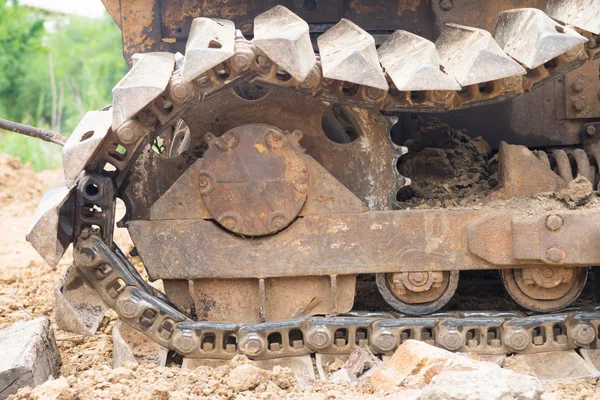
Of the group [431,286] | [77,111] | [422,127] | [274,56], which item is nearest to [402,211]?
[431,286]

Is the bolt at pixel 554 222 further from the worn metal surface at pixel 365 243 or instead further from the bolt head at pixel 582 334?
the bolt head at pixel 582 334

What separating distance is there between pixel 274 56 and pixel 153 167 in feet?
3.10

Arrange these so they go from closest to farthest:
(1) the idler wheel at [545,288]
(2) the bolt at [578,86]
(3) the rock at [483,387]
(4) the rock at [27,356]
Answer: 1. (3) the rock at [483,387]
2. (4) the rock at [27,356]
3. (1) the idler wheel at [545,288]
4. (2) the bolt at [578,86]

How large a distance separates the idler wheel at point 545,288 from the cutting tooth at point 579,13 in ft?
3.48

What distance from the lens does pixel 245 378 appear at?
11.6ft

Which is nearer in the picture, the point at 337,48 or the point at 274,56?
the point at 274,56

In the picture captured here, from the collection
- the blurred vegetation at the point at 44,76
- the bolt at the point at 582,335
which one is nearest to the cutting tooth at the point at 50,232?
the bolt at the point at 582,335

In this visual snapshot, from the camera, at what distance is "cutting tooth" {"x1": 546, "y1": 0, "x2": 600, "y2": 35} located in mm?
3750

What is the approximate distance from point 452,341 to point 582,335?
1.86 feet

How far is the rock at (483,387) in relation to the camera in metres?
2.75

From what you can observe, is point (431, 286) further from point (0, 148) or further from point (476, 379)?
point (0, 148)

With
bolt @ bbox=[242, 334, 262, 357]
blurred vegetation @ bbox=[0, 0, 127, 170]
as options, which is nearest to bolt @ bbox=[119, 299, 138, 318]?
bolt @ bbox=[242, 334, 262, 357]

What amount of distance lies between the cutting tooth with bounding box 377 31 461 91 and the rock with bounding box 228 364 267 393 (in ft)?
4.03

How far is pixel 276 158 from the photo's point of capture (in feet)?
13.1
